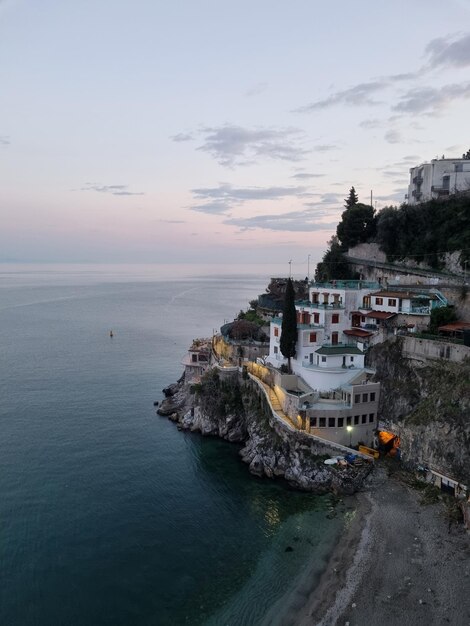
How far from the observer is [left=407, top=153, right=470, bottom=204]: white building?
204 feet

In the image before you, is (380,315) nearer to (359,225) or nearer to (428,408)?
(428,408)

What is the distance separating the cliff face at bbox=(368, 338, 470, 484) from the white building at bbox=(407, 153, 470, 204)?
29558 millimetres

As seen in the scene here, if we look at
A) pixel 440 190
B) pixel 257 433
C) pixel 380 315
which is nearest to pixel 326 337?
pixel 380 315

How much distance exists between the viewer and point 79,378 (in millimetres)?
71688

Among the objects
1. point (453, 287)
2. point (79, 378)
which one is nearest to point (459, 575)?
point (453, 287)

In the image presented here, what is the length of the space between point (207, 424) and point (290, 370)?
11033mm

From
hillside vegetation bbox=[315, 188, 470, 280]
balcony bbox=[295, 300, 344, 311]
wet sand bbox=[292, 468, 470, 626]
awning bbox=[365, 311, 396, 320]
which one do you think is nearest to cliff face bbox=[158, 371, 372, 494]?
wet sand bbox=[292, 468, 470, 626]

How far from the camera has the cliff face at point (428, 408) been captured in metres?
34.1

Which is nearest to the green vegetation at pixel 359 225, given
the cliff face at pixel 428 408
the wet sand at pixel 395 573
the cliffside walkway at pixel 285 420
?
the cliff face at pixel 428 408

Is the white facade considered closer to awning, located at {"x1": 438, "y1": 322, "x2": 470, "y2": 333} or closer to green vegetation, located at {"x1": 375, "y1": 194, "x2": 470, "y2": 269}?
awning, located at {"x1": 438, "y1": 322, "x2": 470, "y2": 333}

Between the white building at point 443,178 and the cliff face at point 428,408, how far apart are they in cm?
2956

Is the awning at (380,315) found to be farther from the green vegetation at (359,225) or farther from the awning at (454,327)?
the green vegetation at (359,225)

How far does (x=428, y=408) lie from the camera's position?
122 ft

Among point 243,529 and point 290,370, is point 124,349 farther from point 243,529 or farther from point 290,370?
point 243,529
